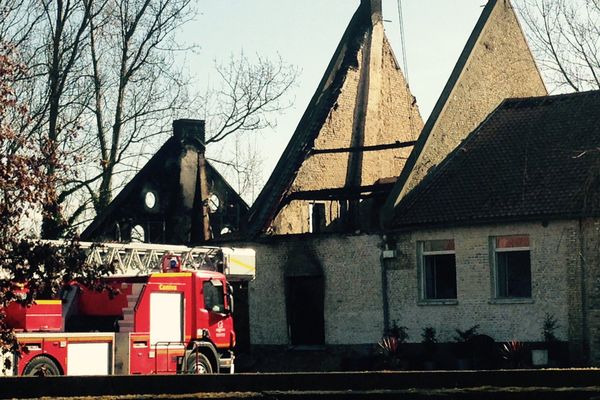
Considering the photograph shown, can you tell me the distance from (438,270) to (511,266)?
7.59ft

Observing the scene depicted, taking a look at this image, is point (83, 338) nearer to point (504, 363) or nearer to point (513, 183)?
point (504, 363)

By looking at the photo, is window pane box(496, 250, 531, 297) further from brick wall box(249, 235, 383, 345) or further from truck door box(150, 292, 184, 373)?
truck door box(150, 292, 184, 373)

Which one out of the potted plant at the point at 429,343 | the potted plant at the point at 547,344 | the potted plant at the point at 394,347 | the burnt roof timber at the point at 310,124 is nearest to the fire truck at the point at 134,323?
the potted plant at the point at 394,347

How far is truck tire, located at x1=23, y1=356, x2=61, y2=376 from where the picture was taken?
25.9 meters

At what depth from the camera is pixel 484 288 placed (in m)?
35.2

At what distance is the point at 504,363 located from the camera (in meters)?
33.5

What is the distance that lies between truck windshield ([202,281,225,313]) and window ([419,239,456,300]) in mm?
7144

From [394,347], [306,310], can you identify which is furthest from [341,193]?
[394,347]

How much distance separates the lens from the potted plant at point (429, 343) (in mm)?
35062

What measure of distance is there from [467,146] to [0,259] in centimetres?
2274

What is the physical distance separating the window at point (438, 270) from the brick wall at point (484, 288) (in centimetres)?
23

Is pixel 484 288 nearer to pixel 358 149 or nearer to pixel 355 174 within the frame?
pixel 358 149

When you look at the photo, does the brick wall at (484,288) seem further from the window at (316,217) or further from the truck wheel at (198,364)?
the truck wheel at (198,364)

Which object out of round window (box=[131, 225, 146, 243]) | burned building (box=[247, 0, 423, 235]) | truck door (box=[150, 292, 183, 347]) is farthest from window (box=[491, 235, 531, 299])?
round window (box=[131, 225, 146, 243])
